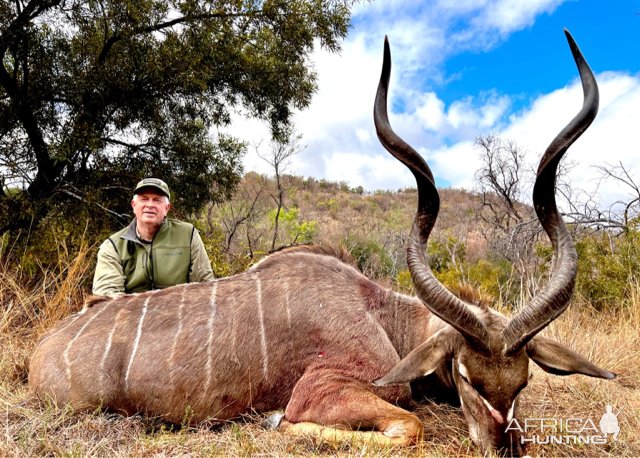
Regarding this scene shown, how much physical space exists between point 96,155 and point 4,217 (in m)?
1.23

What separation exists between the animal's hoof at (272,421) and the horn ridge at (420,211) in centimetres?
97

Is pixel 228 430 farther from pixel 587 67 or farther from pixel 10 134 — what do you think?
pixel 10 134

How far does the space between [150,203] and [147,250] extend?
351mm

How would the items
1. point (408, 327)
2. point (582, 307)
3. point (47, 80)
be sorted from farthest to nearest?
point (47, 80), point (582, 307), point (408, 327)

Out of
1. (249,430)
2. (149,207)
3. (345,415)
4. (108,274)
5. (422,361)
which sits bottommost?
(249,430)

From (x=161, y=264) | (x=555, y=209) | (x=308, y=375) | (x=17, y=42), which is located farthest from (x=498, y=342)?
(x=17, y=42)

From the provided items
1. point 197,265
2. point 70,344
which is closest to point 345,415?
point 70,344

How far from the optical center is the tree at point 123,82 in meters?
5.95

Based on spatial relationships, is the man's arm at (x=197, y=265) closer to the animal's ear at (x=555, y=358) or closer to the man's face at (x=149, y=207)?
the man's face at (x=149, y=207)

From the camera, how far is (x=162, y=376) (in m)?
2.81

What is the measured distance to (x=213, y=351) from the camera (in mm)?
2859

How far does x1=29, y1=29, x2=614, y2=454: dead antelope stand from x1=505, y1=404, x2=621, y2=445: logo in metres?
0.32

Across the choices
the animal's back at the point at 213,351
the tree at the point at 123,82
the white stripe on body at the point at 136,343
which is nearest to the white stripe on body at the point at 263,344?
the animal's back at the point at 213,351

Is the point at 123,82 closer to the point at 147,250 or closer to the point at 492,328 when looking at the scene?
the point at 147,250
